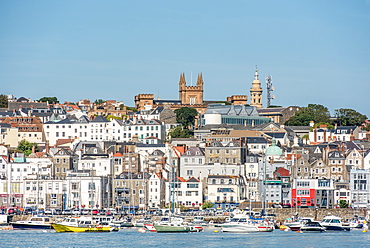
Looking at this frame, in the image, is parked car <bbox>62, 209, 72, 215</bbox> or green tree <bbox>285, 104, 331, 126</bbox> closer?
parked car <bbox>62, 209, 72, 215</bbox>

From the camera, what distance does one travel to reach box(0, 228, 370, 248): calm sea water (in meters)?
69.9

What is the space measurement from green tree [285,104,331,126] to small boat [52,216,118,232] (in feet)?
220

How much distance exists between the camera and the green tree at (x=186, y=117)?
454 ft

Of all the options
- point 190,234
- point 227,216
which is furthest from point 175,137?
point 190,234

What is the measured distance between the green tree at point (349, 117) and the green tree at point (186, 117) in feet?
64.0

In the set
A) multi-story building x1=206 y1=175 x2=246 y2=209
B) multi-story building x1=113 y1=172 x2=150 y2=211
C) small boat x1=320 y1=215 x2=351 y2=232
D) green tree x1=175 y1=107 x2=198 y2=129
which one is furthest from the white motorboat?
green tree x1=175 y1=107 x2=198 y2=129

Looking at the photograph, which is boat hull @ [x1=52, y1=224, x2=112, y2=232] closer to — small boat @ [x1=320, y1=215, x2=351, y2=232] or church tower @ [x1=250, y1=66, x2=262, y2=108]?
small boat @ [x1=320, y1=215, x2=351, y2=232]

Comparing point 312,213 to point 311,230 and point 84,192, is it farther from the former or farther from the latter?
point 84,192

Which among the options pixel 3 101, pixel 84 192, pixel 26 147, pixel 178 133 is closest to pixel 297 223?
pixel 84 192

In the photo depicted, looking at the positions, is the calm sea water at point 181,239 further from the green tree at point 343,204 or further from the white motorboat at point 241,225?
the green tree at point 343,204

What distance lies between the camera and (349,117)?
467 feet

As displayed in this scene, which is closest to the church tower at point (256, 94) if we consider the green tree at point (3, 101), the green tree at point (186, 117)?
the green tree at point (186, 117)

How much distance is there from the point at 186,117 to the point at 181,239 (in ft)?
216

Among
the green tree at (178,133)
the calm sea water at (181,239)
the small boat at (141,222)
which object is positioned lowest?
the calm sea water at (181,239)
